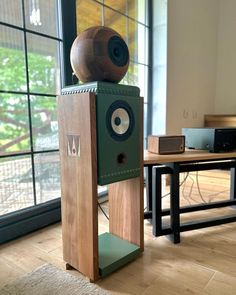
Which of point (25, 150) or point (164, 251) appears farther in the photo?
point (25, 150)

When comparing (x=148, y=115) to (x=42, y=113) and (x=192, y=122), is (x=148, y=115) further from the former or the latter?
(x=42, y=113)

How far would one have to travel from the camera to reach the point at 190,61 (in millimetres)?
3133

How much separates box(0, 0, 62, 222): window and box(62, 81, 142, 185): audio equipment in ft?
2.02

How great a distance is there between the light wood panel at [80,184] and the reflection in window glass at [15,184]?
0.60m

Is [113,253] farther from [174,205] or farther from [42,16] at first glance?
[42,16]

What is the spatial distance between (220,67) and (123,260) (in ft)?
11.2

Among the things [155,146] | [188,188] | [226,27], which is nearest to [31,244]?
[155,146]

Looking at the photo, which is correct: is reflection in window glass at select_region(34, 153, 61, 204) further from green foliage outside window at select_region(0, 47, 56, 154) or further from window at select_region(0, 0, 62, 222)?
green foliage outside window at select_region(0, 47, 56, 154)

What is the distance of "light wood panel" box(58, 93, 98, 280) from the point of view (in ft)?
3.76

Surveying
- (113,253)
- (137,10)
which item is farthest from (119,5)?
(113,253)

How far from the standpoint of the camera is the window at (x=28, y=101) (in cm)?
166

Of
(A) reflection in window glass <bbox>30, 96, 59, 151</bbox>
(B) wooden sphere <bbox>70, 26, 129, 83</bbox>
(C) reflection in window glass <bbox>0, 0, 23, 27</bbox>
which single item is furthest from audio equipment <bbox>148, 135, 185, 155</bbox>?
(C) reflection in window glass <bbox>0, 0, 23, 27</bbox>

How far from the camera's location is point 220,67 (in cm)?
376

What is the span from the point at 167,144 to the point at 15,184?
1132 mm
